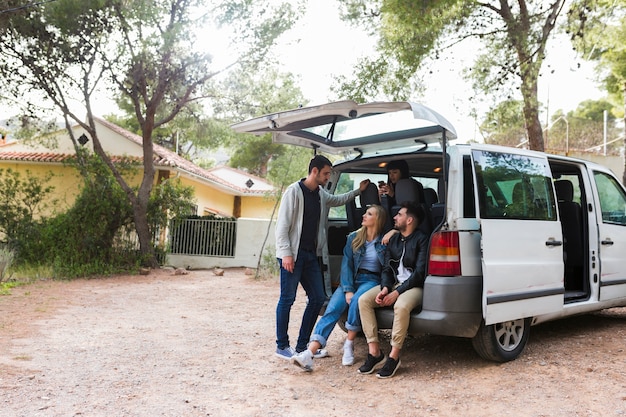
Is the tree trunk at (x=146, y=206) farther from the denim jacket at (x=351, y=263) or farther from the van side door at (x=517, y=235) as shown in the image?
the van side door at (x=517, y=235)

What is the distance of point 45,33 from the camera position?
14.4 metres

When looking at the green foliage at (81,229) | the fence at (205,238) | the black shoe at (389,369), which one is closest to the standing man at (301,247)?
the black shoe at (389,369)

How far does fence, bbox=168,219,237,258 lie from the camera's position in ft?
60.1

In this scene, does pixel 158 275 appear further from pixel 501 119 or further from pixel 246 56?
pixel 501 119

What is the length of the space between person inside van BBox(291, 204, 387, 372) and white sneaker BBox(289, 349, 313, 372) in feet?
0.09

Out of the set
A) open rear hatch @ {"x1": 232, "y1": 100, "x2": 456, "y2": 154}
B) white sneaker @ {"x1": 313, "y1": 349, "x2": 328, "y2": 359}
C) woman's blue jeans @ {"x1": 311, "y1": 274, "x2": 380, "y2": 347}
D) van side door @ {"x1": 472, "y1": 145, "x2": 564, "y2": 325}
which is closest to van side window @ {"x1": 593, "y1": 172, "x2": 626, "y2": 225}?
van side door @ {"x1": 472, "y1": 145, "x2": 564, "y2": 325}

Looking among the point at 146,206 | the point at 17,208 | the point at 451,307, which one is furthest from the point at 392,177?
the point at 17,208

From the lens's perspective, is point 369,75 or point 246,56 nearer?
point 369,75

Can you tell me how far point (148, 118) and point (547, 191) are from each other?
12559 millimetres

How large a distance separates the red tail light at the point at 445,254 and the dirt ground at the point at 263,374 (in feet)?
2.99

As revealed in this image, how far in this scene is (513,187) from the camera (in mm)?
5332

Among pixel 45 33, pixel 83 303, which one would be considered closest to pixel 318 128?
pixel 83 303

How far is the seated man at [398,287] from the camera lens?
4.97 m

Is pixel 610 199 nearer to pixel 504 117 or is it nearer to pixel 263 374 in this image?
pixel 263 374
